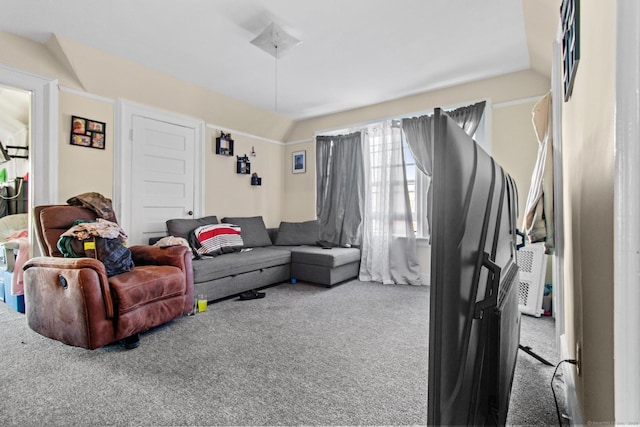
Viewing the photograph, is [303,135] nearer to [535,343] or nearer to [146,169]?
[146,169]

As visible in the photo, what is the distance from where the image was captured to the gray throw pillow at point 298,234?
4.68m

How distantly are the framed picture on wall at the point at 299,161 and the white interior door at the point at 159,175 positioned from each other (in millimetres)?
1714

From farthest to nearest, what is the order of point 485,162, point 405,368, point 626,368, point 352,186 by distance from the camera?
point 352,186, point 405,368, point 485,162, point 626,368

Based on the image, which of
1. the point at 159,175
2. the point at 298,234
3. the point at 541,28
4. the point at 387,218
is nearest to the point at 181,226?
the point at 159,175

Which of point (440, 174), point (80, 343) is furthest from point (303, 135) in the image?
point (440, 174)

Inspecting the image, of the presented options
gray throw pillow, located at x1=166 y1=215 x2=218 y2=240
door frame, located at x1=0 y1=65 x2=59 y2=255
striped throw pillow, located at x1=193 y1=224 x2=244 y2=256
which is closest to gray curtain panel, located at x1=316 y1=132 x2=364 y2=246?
striped throw pillow, located at x1=193 y1=224 x2=244 y2=256

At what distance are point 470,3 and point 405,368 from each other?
8.54 ft

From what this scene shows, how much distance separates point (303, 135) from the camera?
524 centimetres

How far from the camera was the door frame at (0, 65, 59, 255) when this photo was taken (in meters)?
2.85

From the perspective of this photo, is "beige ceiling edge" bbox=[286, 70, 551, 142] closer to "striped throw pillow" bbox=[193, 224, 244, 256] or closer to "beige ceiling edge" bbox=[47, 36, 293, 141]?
"beige ceiling edge" bbox=[47, 36, 293, 141]

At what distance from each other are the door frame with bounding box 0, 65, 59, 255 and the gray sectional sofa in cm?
115

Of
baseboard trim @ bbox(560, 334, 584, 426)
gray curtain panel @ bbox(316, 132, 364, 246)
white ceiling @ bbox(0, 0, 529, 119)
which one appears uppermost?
white ceiling @ bbox(0, 0, 529, 119)

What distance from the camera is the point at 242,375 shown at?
1.81 meters

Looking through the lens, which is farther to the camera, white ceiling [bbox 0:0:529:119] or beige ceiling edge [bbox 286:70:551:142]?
beige ceiling edge [bbox 286:70:551:142]
